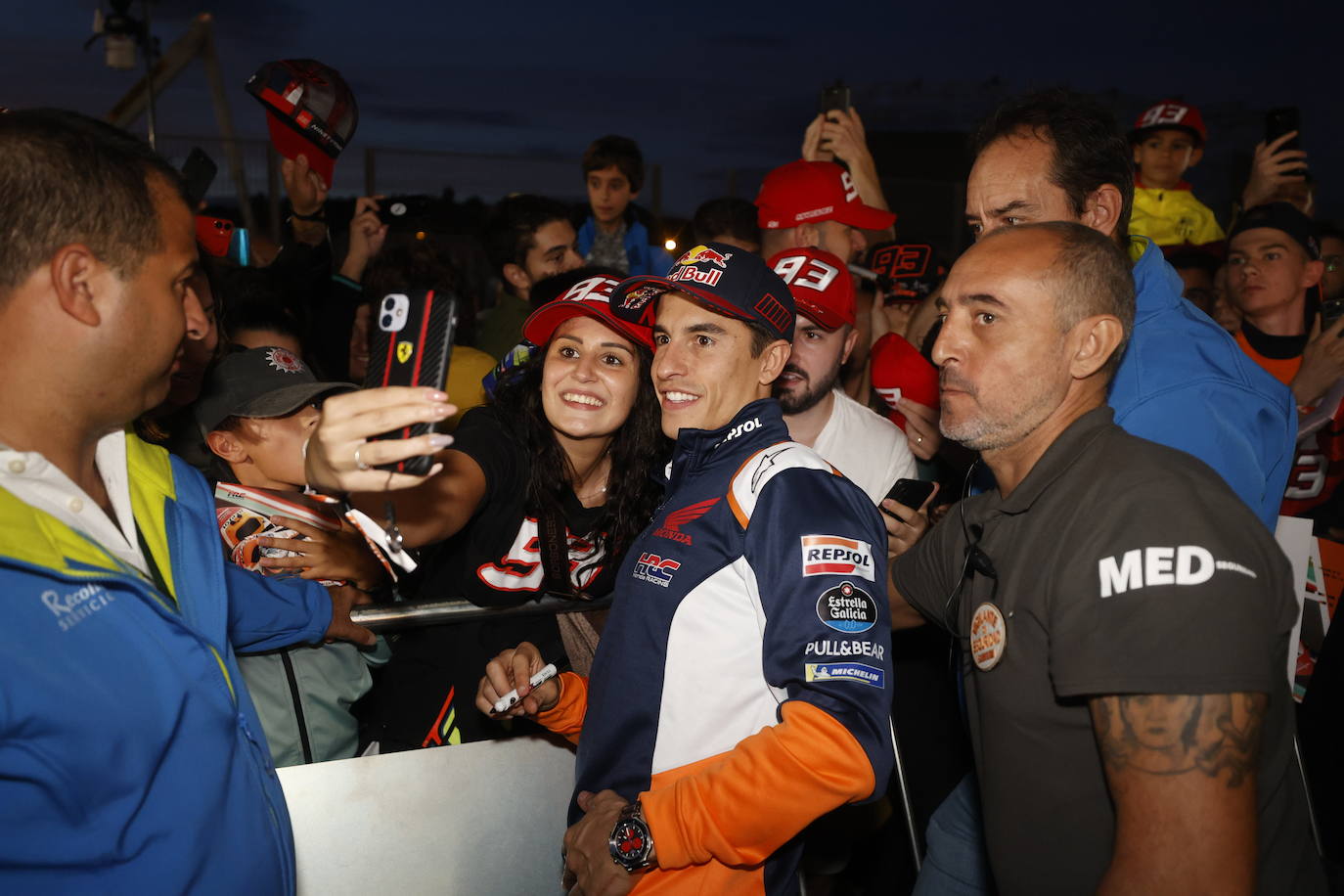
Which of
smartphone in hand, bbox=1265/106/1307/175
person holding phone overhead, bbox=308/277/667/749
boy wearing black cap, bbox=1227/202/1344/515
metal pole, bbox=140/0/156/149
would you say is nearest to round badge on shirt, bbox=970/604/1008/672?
person holding phone overhead, bbox=308/277/667/749

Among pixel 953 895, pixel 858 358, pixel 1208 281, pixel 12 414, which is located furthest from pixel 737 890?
pixel 1208 281

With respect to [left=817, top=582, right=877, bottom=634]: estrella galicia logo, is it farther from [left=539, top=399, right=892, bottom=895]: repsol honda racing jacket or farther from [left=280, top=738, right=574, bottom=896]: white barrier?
[left=280, top=738, right=574, bottom=896]: white barrier

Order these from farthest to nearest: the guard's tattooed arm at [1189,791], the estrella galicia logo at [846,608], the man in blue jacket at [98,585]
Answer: the estrella galicia logo at [846,608] → the guard's tattooed arm at [1189,791] → the man in blue jacket at [98,585]

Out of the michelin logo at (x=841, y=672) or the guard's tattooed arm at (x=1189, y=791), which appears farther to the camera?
the michelin logo at (x=841, y=672)

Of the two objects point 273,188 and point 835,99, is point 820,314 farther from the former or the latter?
point 273,188

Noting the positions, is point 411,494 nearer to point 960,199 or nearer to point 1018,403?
point 1018,403

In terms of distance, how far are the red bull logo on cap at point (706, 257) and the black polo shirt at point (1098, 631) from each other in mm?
992

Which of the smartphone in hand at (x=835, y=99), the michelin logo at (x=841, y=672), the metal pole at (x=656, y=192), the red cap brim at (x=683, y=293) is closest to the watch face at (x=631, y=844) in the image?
the michelin logo at (x=841, y=672)

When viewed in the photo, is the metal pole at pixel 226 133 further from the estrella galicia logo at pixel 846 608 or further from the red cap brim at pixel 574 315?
the estrella galicia logo at pixel 846 608

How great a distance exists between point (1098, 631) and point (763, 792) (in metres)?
0.76

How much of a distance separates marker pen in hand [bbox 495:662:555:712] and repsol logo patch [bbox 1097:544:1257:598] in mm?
1494

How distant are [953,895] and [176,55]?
1311cm

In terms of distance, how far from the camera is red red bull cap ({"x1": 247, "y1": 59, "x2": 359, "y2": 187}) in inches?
163

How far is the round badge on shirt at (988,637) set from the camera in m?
1.96
